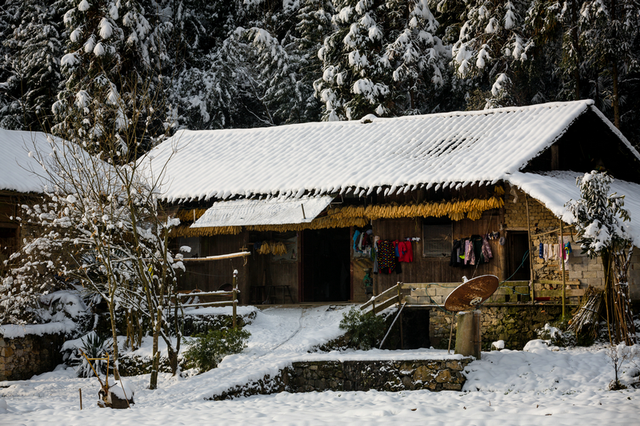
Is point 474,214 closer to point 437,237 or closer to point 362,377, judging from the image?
point 437,237

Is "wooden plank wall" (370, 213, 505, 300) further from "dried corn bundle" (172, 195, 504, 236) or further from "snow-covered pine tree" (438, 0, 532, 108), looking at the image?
"snow-covered pine tree" (438, 0, 532, 108)

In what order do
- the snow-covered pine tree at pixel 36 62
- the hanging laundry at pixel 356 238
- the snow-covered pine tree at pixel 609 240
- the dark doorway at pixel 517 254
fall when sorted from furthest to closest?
the snow-covered pine tree at pixel 36 62 → the hanging laundry at pixel 356 238 → the dark doorway at pixel 517 254 → the snow-covered pine tree at pixel 609 240

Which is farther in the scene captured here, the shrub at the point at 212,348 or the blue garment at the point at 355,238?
the blue garment at the point at 355,238

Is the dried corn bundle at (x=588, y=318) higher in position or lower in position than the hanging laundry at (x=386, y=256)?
lower

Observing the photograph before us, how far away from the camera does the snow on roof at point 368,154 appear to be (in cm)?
1664

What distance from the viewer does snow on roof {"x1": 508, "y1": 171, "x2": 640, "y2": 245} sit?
13584 millimetres

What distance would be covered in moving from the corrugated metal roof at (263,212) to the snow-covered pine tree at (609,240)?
5.87 meters

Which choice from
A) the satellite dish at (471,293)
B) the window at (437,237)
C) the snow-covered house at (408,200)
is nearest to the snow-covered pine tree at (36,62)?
the snow-covered house at (408,200)

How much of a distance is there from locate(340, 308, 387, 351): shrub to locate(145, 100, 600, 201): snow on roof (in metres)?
3.47

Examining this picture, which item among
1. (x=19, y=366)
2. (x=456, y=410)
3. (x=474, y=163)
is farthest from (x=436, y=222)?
(x=19, y=366)

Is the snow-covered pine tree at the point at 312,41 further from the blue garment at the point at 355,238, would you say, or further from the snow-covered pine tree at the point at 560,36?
the blue garment at the point at 355,238

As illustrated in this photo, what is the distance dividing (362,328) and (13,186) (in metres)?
8.79

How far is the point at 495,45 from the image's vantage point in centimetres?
2567

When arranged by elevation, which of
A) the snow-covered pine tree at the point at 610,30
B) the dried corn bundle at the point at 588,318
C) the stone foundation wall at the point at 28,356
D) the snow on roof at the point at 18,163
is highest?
the snow-covered pine tree at the point at 610,30
